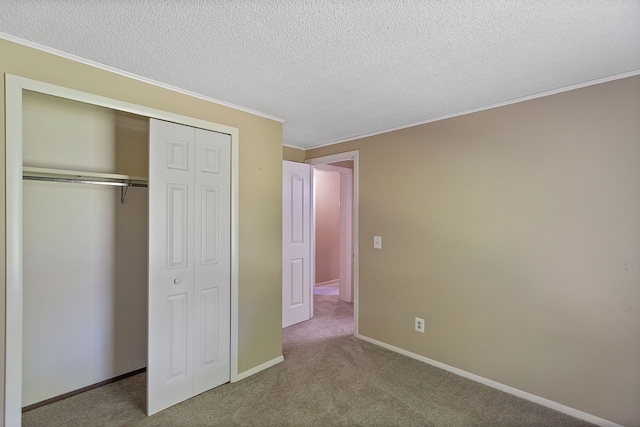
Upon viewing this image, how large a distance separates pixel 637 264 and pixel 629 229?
21 cm

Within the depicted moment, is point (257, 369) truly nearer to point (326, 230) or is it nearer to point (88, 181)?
point (88, 181)

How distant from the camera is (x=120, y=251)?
2.44m

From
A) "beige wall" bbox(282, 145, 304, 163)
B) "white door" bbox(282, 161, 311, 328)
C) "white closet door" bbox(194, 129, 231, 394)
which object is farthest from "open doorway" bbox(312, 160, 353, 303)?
"white closet door" bbox(194, 129, 231, 394)

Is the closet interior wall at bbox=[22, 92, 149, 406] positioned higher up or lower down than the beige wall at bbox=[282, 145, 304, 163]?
lower down

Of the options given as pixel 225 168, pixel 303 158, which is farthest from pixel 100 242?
pixel 303 158

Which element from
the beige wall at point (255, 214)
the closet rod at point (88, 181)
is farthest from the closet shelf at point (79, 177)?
the beige wall at point (255, 214)

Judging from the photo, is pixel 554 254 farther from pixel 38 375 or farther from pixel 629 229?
pixel 38 375

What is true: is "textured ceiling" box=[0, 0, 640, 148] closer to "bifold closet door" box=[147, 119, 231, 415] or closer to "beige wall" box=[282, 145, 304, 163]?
"bifold closet door" box=[147, 119, 231, 415]

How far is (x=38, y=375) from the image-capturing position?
207 cm

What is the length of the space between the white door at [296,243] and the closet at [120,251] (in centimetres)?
130

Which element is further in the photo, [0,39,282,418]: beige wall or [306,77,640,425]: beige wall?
[0,39,282,418]: beige wall

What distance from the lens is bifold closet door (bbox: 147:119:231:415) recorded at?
201 centimetres

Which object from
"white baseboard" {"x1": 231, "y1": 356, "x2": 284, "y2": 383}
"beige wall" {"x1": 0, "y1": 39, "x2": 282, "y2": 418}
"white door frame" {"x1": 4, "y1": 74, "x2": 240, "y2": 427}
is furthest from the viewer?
"white baseboard" {"x1": 231, "y1": 356, "x2": 284, "y2": 383}

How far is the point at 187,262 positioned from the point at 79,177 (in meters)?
0.96
